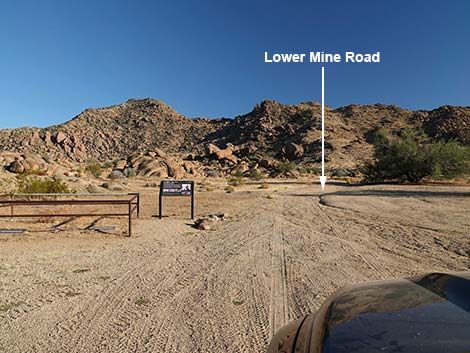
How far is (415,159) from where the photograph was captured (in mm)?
29750

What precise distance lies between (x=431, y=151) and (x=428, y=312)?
3212cm

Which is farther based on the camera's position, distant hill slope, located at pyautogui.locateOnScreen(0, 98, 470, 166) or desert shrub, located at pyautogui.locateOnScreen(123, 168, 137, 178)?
distant hill slope, located at pyautogui.locateOnScreen(0, 98, 470, 166)

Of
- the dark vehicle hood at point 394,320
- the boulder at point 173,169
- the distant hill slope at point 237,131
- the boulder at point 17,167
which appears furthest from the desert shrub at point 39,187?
the distant hill slope at point 237,131

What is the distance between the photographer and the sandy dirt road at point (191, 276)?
3.61 metres

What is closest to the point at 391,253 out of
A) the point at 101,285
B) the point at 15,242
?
the point at 101,285

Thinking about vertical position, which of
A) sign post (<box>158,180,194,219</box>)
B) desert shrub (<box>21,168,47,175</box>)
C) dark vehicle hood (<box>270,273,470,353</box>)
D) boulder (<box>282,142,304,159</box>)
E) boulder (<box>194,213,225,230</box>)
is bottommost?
boulder (<box>194,213,225,230</box>)

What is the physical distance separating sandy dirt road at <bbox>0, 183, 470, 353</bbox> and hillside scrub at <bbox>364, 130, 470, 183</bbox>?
21.4 metres

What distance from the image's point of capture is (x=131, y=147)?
9219 centimetres

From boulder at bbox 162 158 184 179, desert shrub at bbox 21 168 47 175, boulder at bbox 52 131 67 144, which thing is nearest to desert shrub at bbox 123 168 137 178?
boulder at bbox 162 158 184 179

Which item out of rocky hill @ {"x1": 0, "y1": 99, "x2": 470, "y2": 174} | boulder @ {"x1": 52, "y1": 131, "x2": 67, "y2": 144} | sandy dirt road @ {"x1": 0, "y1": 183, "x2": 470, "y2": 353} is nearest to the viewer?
sandy dirt road @ {"x1": 0, "y1": 183, "x2": 470, "y2": 353}

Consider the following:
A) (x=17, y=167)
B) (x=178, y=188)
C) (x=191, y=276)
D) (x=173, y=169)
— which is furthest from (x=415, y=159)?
(x=17, y=167)

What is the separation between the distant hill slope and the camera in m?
80.4

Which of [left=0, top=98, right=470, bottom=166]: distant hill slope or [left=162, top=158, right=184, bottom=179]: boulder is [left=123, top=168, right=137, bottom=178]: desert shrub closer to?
[left=162, top=158, right=184, bottom=179]: boulder

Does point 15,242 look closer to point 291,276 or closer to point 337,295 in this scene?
point 291,276
